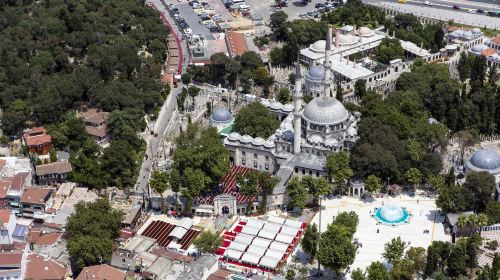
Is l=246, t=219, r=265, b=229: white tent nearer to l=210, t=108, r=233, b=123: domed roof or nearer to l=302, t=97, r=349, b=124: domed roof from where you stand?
l=302, t=97, r=349, b=124: domed roof

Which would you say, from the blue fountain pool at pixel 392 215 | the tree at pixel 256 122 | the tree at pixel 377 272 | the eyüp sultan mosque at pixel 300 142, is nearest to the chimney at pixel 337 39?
the eyüp sultan mosque at pixel 300 142

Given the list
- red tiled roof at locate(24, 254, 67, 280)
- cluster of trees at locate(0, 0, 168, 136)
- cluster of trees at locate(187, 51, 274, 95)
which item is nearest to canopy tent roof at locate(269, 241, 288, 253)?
red tiled roof at locate(24, 254, 67, 280)

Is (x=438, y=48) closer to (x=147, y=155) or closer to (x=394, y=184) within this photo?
(x=394, y=184)

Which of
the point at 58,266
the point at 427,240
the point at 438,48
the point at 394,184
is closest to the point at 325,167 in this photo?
the point at 394,184

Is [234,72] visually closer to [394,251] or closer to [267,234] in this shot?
[267,234]

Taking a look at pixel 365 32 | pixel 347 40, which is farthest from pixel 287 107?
pixel 365 32

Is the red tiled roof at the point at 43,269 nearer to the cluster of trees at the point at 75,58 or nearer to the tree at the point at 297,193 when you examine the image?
the tree at the point at 297,193
